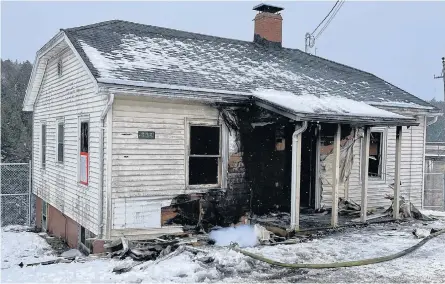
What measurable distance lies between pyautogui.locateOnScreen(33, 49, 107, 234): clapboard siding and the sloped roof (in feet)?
2.31

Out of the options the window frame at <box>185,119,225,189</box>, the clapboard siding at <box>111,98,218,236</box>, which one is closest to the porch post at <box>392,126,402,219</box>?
the window frame at <box>185,119,225,189</box>

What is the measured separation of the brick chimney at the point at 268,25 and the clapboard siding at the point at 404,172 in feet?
18.2

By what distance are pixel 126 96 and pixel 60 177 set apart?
4590 millimetres

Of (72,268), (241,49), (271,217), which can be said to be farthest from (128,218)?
(241,49)

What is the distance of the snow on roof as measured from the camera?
9.23m

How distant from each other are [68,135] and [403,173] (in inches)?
406

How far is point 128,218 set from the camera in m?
9.04

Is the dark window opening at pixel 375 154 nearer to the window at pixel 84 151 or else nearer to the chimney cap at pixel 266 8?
the chimney cap at pixel 266 8

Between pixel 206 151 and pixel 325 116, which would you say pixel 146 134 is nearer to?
pixel 206 151

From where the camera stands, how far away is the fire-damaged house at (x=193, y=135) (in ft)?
29.5

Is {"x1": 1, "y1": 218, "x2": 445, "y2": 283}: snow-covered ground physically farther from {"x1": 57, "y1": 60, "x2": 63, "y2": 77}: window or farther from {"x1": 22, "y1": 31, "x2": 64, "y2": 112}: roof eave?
{"x1": 57, "y1": 60, "x2": 63, "y2": 77}: window

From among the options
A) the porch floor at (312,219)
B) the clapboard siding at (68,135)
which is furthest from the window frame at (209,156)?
the clapboard siding at (68,135)

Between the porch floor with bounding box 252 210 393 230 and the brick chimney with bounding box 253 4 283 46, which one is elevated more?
the brick chimney with bounding box 253 4 283 46

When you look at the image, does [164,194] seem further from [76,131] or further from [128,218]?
[76,131]
